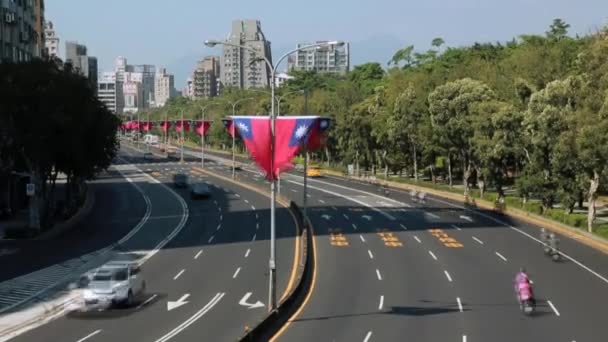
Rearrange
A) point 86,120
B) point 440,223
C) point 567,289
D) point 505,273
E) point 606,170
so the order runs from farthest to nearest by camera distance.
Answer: point 440,223
point 86,120
point 606,170
point 505,273
point 567,289

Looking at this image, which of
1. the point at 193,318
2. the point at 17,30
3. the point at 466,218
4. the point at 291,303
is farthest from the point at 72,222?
the point at 193,318

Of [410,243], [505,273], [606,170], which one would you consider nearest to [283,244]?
[410,243]

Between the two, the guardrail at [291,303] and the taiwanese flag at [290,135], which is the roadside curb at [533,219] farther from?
the taiwanese flag at [290,135]

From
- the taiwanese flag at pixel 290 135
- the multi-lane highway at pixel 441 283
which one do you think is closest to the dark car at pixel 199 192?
the multi-lane highway at pixel 441 283

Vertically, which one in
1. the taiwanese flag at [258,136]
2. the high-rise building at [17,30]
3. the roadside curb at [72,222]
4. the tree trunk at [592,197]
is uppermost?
the high-rise building at [17,30]

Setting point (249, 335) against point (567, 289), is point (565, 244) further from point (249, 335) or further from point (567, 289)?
point (249, 335)

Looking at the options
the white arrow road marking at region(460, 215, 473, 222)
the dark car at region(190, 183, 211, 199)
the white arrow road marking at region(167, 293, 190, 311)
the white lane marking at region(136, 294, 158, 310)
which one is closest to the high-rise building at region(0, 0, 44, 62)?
the dark car at region(190, 183, 211, 199)
